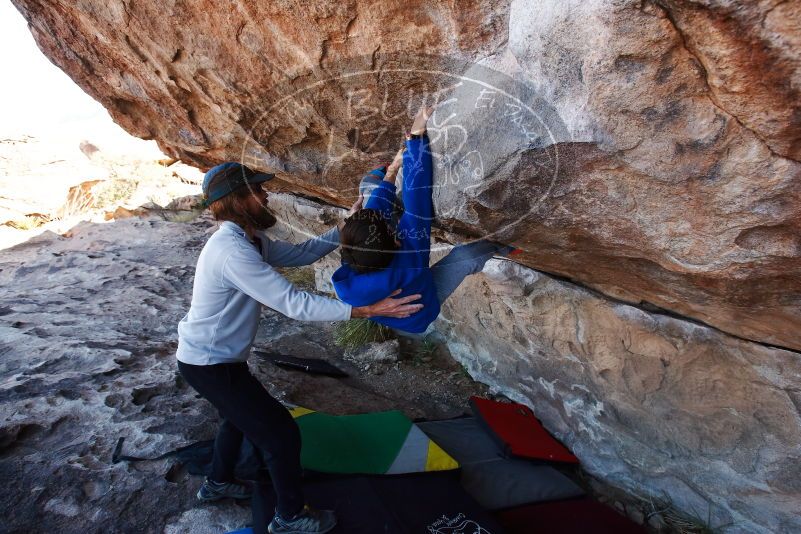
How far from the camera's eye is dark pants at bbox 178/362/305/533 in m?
2.09

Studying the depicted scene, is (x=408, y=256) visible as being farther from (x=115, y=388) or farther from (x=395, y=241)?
(x=115, y=388)

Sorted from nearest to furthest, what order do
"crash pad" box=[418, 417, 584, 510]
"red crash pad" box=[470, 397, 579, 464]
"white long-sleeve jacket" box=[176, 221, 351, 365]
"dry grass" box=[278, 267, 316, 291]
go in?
"white long-sleeve jacket" box=[176, 221, 351, 365], "crash pad" box=[418, 417, 584, 510], "red crash pad" box=[470, 397, 579, 464], "dry grass" box=[278, 267, 316, 291]

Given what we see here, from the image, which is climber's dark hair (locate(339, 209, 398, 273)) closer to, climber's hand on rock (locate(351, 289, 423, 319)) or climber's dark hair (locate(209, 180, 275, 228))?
climber's hand on rock (locate(351, 289, 423, 319))

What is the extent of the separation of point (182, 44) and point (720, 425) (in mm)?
3377

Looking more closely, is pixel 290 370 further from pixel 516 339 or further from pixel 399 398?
pixel 516 339

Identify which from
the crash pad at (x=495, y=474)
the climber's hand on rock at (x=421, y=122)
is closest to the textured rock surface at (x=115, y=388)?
the crash pad at (x=495, y=474)

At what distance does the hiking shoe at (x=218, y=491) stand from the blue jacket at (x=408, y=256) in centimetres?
117

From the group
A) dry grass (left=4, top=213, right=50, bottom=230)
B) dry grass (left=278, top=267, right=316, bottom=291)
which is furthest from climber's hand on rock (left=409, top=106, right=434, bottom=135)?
dry grass (left=4, top=213, right=50, bottom=230)

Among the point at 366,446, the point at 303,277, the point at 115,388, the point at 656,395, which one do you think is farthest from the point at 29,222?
the point at 656,395

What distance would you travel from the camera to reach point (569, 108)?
1.66 metres

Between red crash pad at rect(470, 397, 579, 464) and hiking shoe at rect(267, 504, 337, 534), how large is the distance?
1386 mm

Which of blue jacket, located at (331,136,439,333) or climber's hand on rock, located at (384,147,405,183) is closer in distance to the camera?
blue jacket, located at (331,136,439,333)

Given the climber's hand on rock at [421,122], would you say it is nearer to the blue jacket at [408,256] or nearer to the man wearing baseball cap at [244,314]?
the blue jacket at [408,256]

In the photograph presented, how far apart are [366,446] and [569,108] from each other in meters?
2.19
